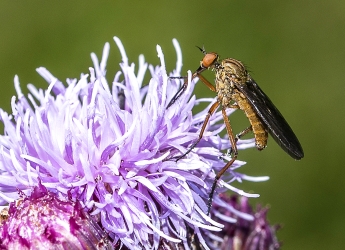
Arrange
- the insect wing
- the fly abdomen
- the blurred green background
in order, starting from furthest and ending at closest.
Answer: the blurred green background < the fly abdomen < the insect wing

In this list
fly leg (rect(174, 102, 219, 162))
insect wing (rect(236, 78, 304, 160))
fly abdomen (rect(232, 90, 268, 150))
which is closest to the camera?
fly leg (rect(174, 102, 219, 162))

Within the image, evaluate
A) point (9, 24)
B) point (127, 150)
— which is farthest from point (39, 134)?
point (9, 24)

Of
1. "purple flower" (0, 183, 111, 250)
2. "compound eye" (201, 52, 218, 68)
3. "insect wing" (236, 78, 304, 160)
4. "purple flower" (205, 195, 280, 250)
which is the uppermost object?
"compound eye" (201, 52, 218, 68)

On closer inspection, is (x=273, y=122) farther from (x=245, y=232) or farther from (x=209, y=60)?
(x=245, y=232)

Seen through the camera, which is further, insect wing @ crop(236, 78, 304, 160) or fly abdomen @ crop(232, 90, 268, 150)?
fly abdomen @ crop(232, 90, 268, 150)

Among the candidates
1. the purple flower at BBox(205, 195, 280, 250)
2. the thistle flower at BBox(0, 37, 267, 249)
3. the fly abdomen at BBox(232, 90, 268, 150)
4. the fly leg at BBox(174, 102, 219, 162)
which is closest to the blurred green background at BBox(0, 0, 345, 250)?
the purple flower at BBox(205, 195, 280, 250)

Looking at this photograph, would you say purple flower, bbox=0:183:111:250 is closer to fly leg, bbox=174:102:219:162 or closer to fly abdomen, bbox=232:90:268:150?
fly leg, bbox=174:102:219:162
